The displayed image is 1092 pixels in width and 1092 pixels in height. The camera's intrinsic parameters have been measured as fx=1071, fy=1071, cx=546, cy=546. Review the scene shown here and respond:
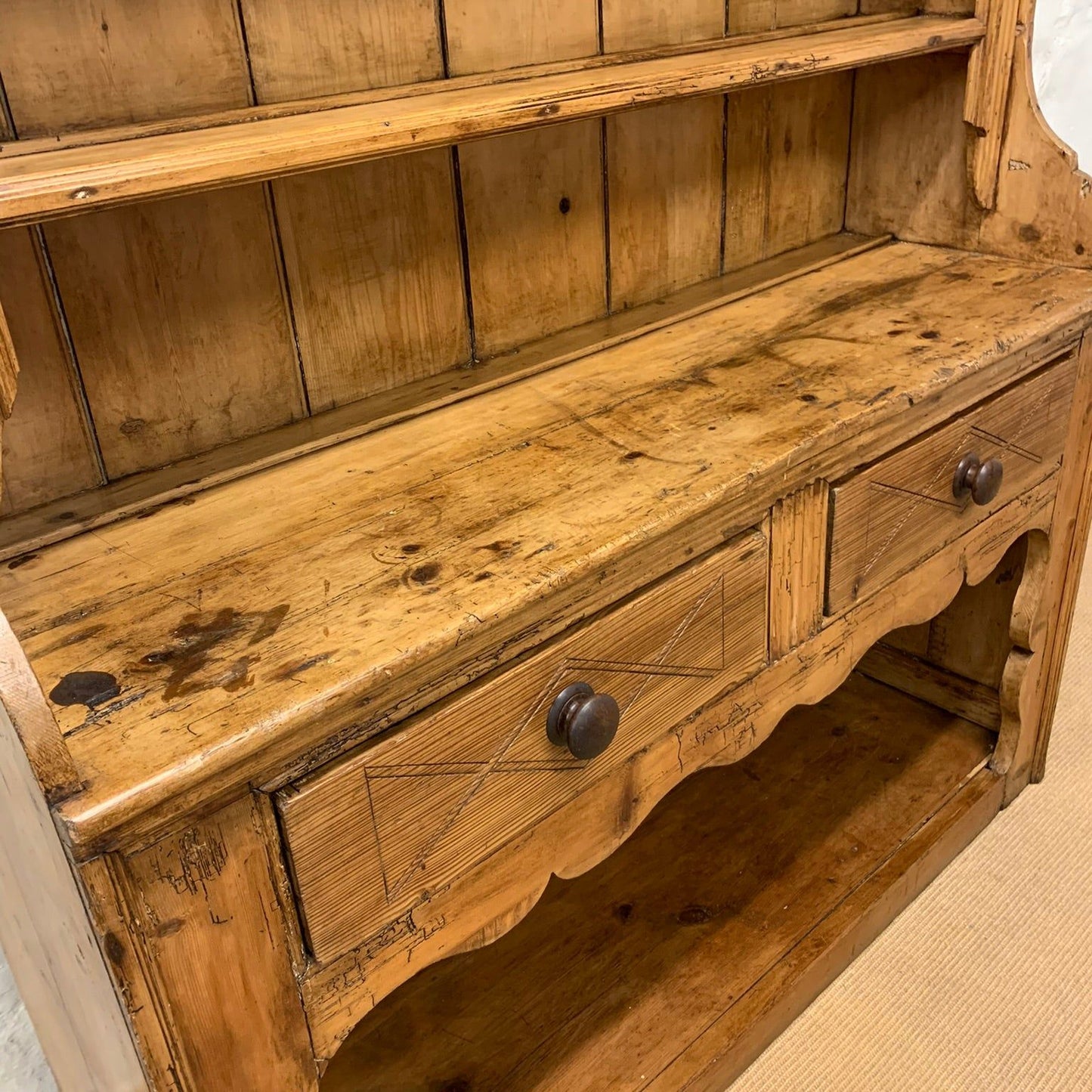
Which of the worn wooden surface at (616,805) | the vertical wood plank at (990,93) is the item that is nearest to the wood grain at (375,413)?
the vertical wood plank at (990,93)

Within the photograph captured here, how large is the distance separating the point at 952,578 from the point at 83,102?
103cm

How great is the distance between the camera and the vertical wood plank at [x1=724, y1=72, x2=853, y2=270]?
4.58ft

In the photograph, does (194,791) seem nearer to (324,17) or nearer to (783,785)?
(324,17)

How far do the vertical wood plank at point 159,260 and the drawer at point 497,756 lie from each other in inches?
16.5

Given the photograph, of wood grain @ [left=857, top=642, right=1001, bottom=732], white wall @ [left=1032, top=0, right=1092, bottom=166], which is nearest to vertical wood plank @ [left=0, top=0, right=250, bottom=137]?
wood grain @ [left=857, top=642, right=1001, bottom=732]

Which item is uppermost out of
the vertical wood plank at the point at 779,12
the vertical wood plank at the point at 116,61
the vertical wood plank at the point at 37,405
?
the vertical wood plank at the point at 116,61

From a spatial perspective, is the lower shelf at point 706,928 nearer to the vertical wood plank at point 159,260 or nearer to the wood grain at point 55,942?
the wood grain at point 55,942

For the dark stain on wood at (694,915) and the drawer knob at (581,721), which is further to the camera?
the dark stain on wood at (694,915)

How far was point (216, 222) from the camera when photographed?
0.97 meters

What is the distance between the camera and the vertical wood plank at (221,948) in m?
0.65

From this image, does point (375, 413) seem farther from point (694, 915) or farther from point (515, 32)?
point (694, 915)

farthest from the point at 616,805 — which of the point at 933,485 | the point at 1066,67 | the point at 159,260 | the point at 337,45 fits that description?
the point at 1066,67

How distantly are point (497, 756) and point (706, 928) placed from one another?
2.42 feet

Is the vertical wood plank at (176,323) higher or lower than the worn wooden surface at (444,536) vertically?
higher
